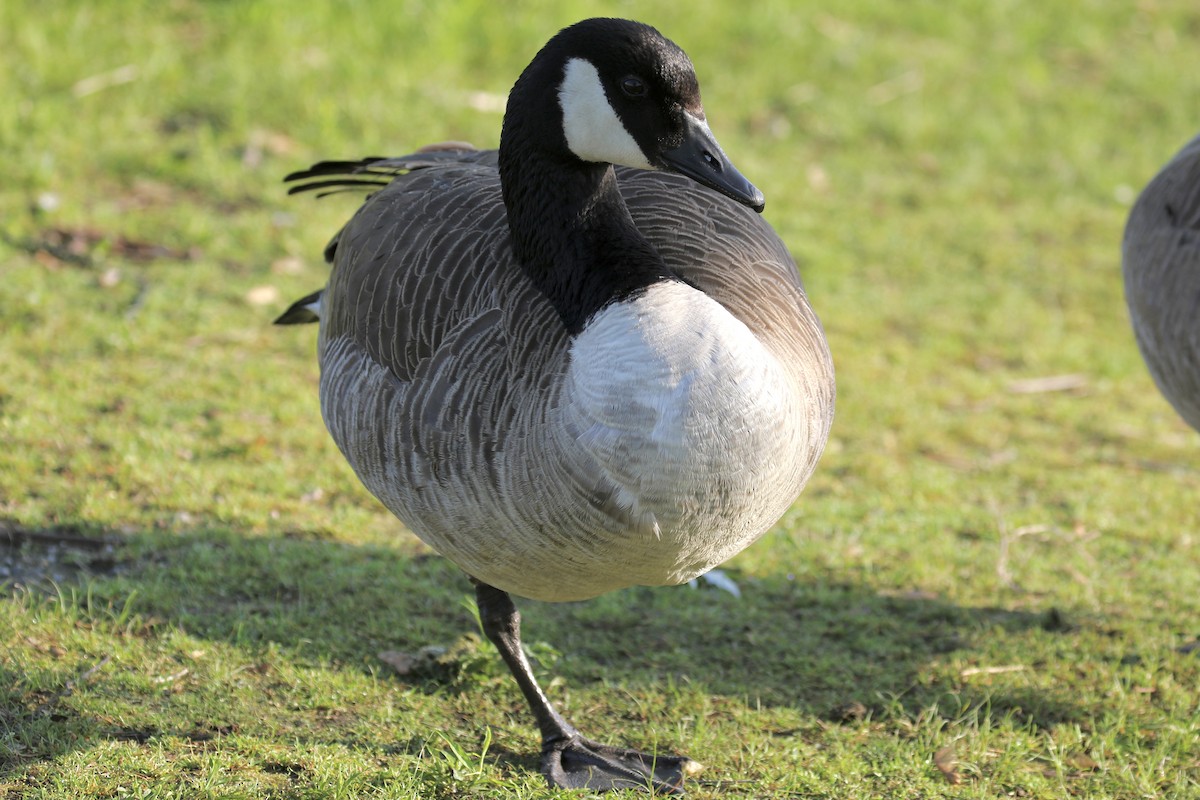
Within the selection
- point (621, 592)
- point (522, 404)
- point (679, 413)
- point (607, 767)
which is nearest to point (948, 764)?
point (607, 767)

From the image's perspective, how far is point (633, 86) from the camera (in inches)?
122

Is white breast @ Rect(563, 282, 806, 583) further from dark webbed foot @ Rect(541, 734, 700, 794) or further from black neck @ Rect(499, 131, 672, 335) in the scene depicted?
dark webbed foot @ Rect(541, 734, 700, 794)

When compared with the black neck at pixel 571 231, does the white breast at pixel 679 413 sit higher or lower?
lower

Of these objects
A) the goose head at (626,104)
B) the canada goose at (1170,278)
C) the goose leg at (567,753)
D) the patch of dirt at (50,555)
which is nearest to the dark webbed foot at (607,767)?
the goose leg at (567,753)

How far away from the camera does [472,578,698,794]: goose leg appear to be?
348cm

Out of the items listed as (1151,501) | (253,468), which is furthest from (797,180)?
(253,468)

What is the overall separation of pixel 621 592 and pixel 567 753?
42.7 inches

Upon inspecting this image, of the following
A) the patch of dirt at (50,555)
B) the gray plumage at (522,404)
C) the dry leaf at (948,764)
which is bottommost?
the dry leaf at (948,764)

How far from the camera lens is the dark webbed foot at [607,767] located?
3461 millimetres

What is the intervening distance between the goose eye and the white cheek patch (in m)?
0.07

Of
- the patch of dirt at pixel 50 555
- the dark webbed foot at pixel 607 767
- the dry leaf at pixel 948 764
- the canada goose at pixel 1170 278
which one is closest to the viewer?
the dark webbed foot at pixel 607 767

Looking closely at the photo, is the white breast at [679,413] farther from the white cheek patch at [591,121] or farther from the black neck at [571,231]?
the white cheek patch at [591,121]

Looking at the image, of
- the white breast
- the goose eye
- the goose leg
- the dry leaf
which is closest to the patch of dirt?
the goose leg

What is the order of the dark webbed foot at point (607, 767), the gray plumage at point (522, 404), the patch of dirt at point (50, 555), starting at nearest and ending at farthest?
1. the gray plumage at point (522, 404)
2. the dark webbed foot at point (607, 767)
3. the patch of dirt at point (50, 555)
